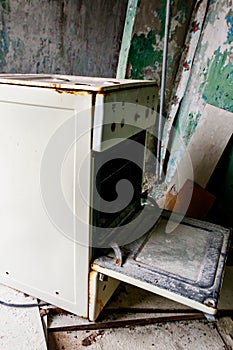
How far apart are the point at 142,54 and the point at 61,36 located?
0.66 meters

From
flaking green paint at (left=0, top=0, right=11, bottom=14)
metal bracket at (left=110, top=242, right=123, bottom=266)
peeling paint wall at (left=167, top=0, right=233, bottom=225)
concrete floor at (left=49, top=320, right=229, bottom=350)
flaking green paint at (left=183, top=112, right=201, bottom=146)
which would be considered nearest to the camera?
metal bracket at (left=110, top=242, right=123, bottom=266)

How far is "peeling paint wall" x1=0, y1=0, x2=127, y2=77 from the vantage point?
1754 millimetres

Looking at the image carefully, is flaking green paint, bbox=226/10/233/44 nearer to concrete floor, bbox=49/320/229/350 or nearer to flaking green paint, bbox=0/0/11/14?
flaking green paint, bbox=0/0/11/14

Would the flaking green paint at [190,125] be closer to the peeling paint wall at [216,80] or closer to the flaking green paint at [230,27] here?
the peeling paint wall at [216,80]

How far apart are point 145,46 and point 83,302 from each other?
1.96m

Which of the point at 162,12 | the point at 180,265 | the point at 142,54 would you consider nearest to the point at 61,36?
the point at 142,54

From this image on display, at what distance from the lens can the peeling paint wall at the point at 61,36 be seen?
175cm

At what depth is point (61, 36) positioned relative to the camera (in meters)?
2.05

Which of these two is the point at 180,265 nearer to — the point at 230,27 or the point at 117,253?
the point at 117,253

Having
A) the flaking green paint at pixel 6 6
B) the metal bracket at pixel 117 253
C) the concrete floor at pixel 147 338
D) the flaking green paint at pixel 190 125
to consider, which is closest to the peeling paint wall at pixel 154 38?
the flaking green paint at pixel 190 125

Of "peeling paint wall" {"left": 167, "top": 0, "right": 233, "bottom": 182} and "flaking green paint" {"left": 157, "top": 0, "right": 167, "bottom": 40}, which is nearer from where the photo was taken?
"peeling paint wall" {"left": 167, "top": 0, "right": 233, "bottom": 182}

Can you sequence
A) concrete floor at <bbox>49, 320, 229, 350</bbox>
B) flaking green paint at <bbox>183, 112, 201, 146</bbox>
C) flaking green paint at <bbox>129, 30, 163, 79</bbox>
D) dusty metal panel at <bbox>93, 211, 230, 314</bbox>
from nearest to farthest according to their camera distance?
dusty metal panel at <bbox>93, 211, 230, 314</bbox>, concrete floor at <bbox>49, 320, 229, 350</bbox>, flaking green paint at <bbox>183, 112, 201, 146</bbox>, flaking green paint at <bbox>129, 30, 163, 79</bbox>

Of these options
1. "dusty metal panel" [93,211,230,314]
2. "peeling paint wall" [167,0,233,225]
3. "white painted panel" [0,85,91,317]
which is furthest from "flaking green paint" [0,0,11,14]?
"dusty metal panel" [93,211,230,314]

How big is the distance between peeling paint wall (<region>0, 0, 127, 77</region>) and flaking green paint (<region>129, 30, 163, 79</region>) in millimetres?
280
